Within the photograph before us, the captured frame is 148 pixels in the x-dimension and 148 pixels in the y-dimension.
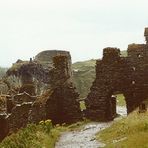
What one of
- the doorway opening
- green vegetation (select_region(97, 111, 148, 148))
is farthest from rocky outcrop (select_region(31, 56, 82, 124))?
green vegetation (select_region(97, 111, 148, 148))

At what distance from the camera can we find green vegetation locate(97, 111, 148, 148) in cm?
2344

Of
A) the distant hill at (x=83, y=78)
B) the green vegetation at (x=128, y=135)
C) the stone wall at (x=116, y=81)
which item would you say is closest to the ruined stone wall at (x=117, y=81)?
the stone wall at (x=116, y=81)

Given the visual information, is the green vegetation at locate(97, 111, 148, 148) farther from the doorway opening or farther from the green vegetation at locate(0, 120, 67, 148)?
the doorway opening

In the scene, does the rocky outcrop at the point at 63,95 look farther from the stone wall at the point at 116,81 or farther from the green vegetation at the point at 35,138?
the green vegetation at the point at 35,138

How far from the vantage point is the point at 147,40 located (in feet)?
147

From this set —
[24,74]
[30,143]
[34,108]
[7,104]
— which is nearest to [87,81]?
[24,74]

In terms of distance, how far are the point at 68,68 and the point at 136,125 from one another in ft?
61.1

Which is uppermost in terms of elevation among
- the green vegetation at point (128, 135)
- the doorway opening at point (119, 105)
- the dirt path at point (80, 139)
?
the green vegetation at point (128, 135)

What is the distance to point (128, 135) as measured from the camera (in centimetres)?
2688

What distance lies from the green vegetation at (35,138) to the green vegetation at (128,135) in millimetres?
3348

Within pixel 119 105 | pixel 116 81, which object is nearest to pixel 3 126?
pixel 116 81

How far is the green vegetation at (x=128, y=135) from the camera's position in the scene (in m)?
23.4

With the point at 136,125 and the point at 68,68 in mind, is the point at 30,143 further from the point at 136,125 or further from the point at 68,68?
the point at 68,68

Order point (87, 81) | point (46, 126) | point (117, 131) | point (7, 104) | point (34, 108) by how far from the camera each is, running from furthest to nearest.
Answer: point (87, 81) → point (7, 104) → point (34, 108) → point (46, 126) → point (117, 131)
